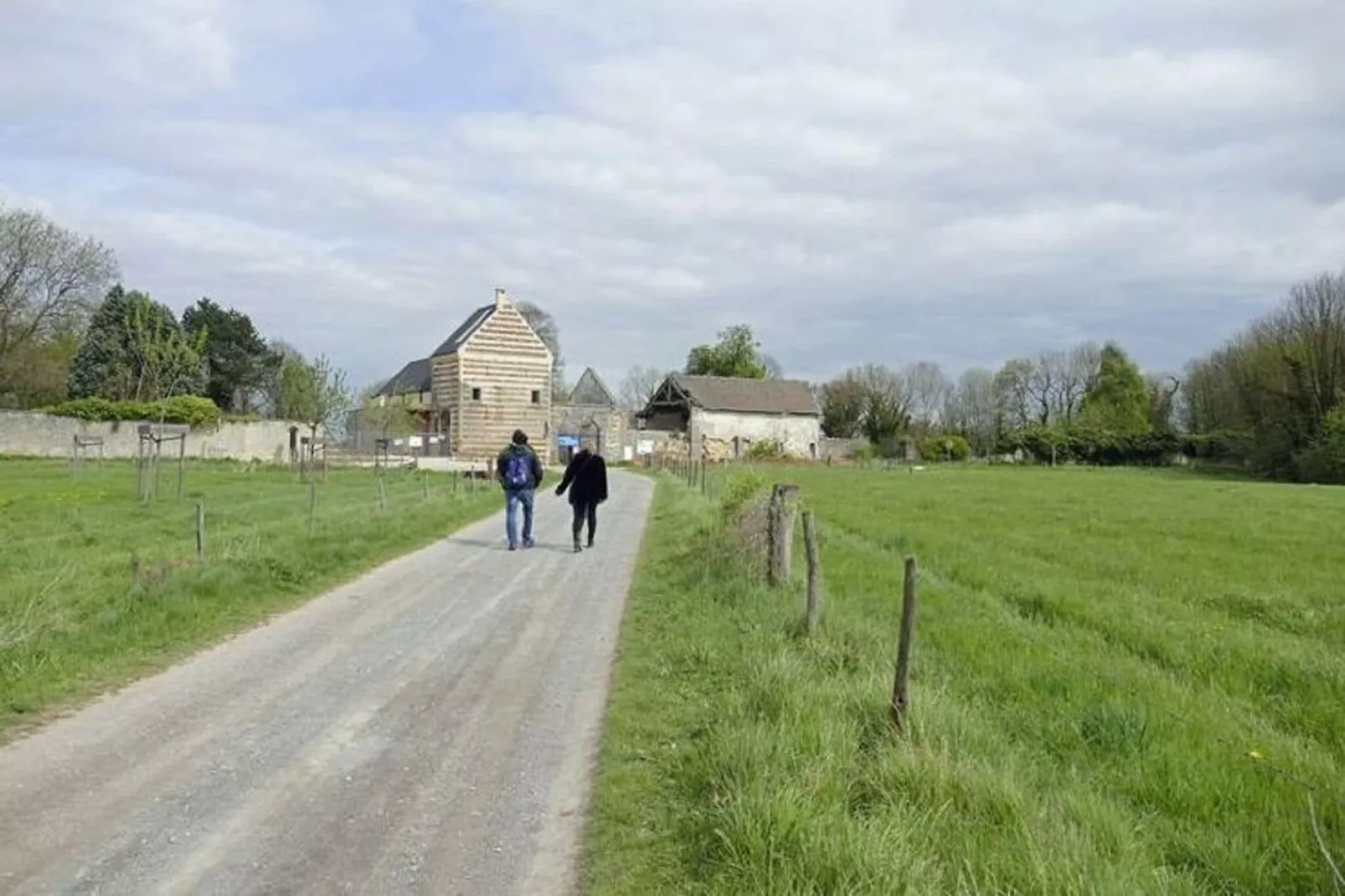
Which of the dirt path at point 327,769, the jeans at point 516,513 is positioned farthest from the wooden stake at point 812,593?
the jeans at point 516,513

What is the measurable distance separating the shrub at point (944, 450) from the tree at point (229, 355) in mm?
51223

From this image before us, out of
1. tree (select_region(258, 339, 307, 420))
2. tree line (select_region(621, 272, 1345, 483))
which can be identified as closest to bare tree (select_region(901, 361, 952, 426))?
tree line (select_region(621, 272, 1345, 483))

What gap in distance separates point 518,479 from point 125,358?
52131 mm

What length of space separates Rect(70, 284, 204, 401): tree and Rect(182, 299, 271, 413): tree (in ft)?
25.2

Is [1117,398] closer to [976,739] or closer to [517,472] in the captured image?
[517,472]

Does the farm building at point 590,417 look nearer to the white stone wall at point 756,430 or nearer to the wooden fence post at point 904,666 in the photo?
the white stone wall at point 756,430

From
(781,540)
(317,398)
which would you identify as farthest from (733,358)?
(781,540)

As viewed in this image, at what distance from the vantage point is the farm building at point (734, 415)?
267 ft

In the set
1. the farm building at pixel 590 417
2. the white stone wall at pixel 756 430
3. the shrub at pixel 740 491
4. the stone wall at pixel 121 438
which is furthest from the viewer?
the white stone wall at pixel 756 430

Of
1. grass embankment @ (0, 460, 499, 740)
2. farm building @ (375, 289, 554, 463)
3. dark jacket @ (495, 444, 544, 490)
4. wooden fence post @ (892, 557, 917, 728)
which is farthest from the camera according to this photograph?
farm building @ (375, 289, 554, 463)

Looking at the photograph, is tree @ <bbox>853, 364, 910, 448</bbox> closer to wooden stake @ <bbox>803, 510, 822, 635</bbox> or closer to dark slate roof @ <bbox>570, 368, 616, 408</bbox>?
dark slate roof @ <bbox>570, 368, 616, 408</bbox>

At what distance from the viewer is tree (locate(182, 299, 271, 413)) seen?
7125 centimetres

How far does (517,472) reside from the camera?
17.6 metres

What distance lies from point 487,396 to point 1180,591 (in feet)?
166
